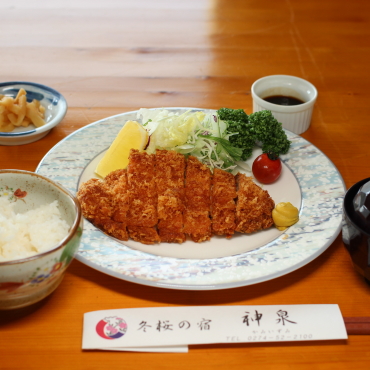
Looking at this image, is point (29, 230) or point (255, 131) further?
point (255, 131)

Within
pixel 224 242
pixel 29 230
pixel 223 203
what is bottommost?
pixel 224 242

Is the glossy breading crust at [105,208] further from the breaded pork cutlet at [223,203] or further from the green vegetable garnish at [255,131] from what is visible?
the green vegetable garnish at [255,131]

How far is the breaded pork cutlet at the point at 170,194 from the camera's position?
7.63 feet

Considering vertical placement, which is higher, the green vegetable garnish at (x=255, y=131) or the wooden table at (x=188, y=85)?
the green vegetable garnish at (x=255, y=131)

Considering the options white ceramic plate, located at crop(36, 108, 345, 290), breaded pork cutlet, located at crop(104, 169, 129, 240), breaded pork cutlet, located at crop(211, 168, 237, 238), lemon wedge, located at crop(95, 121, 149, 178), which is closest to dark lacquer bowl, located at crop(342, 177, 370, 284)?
white ceramic plate, located at crop(36, 108, 345, 290)

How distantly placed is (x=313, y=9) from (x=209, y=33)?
133 centimetres

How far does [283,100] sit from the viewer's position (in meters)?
3.33

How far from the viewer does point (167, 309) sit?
1900 mm

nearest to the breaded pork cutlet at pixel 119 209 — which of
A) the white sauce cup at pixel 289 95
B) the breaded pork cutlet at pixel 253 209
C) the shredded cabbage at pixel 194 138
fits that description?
the shredded cabbage at pixel 194 138

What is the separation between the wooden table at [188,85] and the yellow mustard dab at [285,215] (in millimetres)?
239

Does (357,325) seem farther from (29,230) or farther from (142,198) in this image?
(29,230)

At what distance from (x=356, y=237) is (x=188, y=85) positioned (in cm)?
231

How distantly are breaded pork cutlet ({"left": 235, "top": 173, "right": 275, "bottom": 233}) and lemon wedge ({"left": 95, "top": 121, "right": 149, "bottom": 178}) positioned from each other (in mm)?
724

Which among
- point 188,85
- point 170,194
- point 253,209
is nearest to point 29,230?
point 170,194
